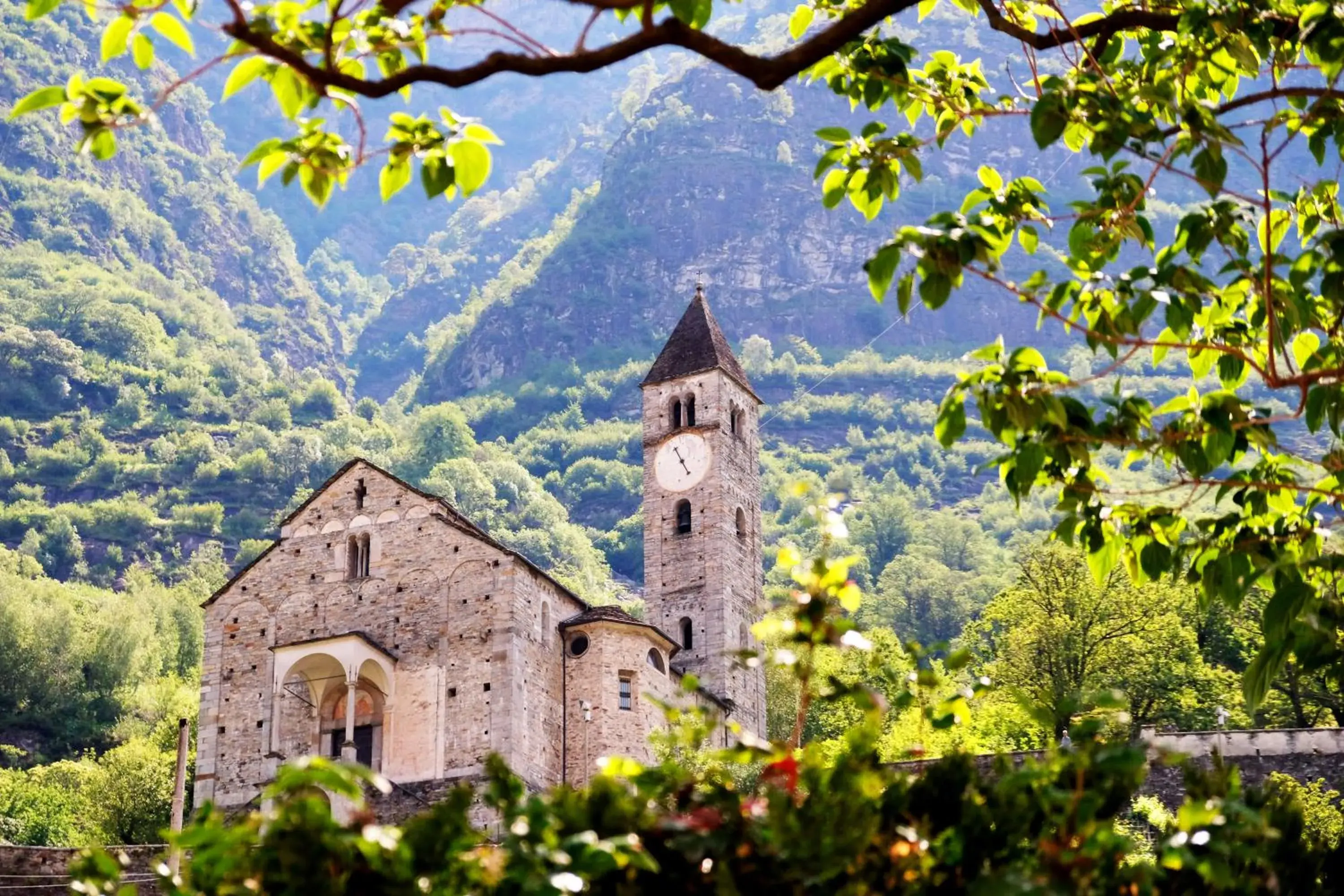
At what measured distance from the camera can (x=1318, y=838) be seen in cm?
887

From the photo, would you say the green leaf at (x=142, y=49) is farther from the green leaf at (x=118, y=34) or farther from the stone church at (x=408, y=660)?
the stone church at (x=408, y=660)

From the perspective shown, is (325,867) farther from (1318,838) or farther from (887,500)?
(887,500)

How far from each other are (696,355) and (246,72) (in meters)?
50.4

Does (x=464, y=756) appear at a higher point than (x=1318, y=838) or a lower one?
higher

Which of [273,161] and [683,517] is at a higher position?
[683,517]

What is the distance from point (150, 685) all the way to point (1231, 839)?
83.4 metres

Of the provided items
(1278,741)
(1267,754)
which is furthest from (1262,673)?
(1278,741)

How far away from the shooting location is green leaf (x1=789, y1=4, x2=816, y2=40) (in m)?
10.5

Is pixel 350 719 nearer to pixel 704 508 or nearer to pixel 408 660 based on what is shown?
pixel 408 660

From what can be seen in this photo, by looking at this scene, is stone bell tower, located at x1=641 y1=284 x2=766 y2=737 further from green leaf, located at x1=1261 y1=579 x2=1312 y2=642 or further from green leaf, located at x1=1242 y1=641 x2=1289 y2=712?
green leaf, located at x1=1261 y1=579 x2=1312 y2=642

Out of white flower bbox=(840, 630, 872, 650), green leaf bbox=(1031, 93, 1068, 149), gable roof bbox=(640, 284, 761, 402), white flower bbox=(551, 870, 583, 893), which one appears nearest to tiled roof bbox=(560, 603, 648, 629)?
gable roof bbox=(640, 284, 761, 402)

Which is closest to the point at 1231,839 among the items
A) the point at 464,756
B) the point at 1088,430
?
the point at 1088,430

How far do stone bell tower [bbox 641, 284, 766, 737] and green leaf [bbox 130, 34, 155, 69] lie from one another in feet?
144

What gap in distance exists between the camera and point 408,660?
45406mm
